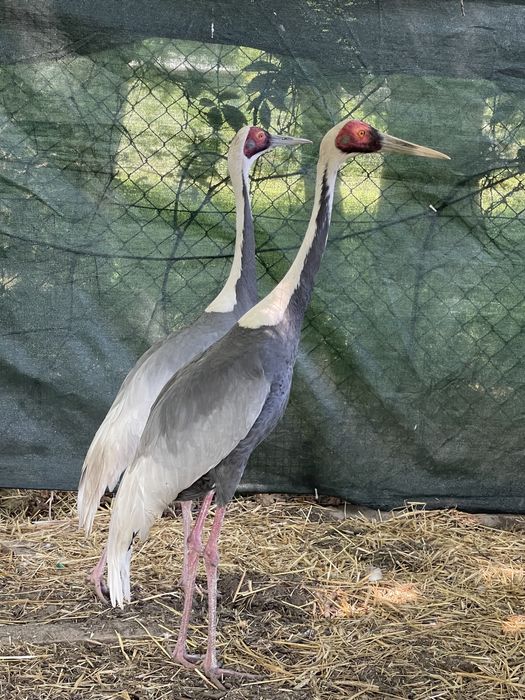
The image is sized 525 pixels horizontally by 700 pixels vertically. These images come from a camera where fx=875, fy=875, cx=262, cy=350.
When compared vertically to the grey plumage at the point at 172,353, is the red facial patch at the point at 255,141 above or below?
above

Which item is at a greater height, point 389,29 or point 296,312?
point 389,29

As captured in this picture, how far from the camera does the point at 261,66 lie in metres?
4.00

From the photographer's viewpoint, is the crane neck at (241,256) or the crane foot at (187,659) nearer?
the crane foot at (187,659)

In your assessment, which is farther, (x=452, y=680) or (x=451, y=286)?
(x=451, y=286)

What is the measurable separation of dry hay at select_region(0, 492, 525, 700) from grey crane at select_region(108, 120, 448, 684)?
7.8 inches

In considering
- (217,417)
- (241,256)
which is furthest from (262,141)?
(217,417)

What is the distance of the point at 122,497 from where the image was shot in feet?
10.8

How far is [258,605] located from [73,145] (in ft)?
7.24

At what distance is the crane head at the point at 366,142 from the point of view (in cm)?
337

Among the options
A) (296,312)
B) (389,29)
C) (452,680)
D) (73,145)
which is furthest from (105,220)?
(452,680)

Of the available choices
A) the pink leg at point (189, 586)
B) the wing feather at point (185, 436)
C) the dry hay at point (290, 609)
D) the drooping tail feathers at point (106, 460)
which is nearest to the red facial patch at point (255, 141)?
the wing feather at point (185, 436)

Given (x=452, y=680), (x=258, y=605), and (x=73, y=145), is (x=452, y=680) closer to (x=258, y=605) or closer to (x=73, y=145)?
(x=258, y=605)

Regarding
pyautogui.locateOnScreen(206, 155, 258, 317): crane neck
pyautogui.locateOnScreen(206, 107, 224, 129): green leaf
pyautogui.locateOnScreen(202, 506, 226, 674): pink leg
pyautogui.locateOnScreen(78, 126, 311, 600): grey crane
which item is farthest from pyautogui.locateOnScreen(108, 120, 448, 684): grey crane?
pyautogui.locateOnScreen(206, 107, 224, 129): green leaf

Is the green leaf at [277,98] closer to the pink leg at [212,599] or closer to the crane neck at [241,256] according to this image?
the crane neck at [241,256]
